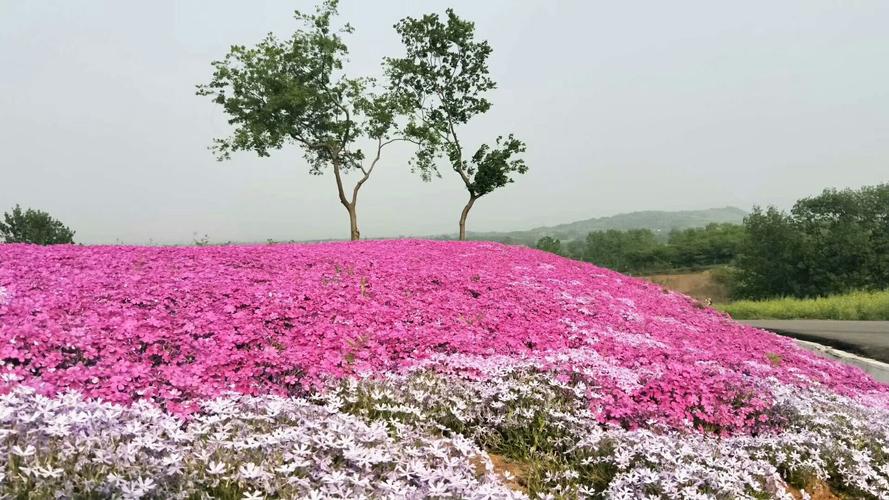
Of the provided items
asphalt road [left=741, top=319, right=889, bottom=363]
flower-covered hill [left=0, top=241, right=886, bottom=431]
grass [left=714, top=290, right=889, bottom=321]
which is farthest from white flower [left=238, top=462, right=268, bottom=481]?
grass [left=714, top=290, right=889, bottom=321]

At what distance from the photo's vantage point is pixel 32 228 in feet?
134

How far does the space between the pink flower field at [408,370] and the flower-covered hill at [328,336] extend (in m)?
0.03

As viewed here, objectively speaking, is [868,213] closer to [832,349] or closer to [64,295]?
[832,349]

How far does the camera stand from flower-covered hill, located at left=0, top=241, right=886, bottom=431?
16.8 feet

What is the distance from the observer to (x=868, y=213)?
2244 inches

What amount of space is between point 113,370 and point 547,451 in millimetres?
4438

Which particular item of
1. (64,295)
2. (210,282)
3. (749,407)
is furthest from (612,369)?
(64,295)

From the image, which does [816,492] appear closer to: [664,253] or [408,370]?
[408,370]

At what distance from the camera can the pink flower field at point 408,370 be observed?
456cm

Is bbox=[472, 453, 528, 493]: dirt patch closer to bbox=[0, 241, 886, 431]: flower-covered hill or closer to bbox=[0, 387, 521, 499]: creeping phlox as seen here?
bbox=[0, 387, 521, 499]: creeping phlox

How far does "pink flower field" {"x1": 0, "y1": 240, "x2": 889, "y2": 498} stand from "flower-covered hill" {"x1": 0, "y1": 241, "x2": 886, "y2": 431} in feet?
0.10

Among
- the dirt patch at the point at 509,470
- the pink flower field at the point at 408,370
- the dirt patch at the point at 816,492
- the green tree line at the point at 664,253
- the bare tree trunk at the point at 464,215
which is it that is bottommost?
the green tree line at the point at 664,253

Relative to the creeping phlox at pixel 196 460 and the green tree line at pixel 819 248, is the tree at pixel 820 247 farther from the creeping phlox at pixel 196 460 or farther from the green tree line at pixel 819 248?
the creeping phlox at pixel 196 460

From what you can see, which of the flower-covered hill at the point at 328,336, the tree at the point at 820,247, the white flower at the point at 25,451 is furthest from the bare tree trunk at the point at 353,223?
the tree at the point at 820,247
